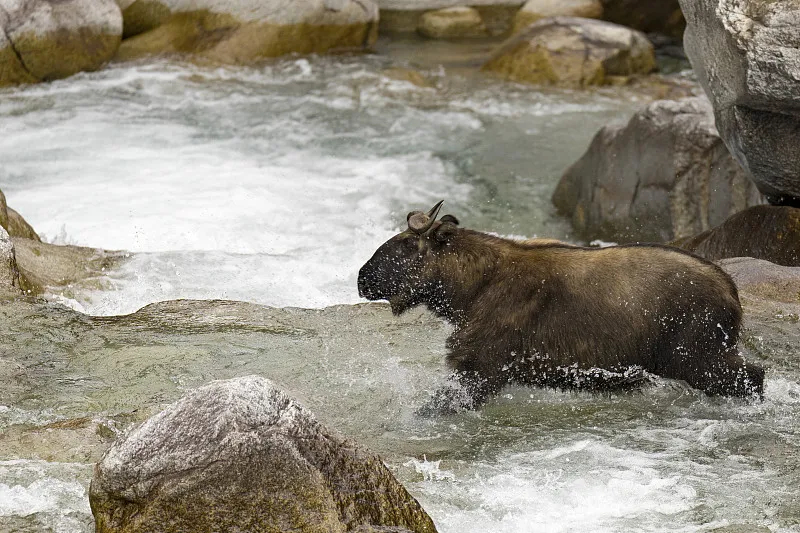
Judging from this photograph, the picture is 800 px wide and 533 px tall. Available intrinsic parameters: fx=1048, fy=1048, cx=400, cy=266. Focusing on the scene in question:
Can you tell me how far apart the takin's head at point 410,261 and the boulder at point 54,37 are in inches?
393

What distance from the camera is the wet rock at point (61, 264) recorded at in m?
7.88

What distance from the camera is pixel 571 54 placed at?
1662 cm

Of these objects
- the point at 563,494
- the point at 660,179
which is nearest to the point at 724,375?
the point at 563,494

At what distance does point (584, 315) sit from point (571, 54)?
1146 centimetres

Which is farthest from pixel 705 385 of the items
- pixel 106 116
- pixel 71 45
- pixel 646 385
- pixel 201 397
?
pixel 71 45

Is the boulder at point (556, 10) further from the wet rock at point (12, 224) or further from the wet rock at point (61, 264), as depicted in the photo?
the wet rock at point (61, 264)

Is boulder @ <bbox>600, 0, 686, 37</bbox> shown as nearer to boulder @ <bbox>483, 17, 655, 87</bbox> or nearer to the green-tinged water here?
boulder @ <bbox>483, 17, 655, 87</bbox>

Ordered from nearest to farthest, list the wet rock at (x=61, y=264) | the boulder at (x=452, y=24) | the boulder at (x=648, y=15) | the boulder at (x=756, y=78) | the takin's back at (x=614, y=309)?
the takin's back at (x=614, y=309)
the boulder at (x=756, y=78)
the wet rock at (x=61, y=264)
the boulder at (x=648, y=15)
the boulder at (x=452, y=24)

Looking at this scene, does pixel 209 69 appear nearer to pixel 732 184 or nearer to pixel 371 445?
pixel 732 184

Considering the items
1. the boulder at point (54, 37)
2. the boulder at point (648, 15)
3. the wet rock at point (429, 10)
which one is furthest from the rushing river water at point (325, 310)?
the boulder at point (648, 15)

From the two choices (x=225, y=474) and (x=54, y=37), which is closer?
(x=225, y=474)

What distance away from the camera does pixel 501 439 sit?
18.7 feet

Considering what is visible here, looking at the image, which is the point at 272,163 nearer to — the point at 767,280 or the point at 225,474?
the point at 767,280

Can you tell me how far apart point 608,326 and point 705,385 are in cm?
68
